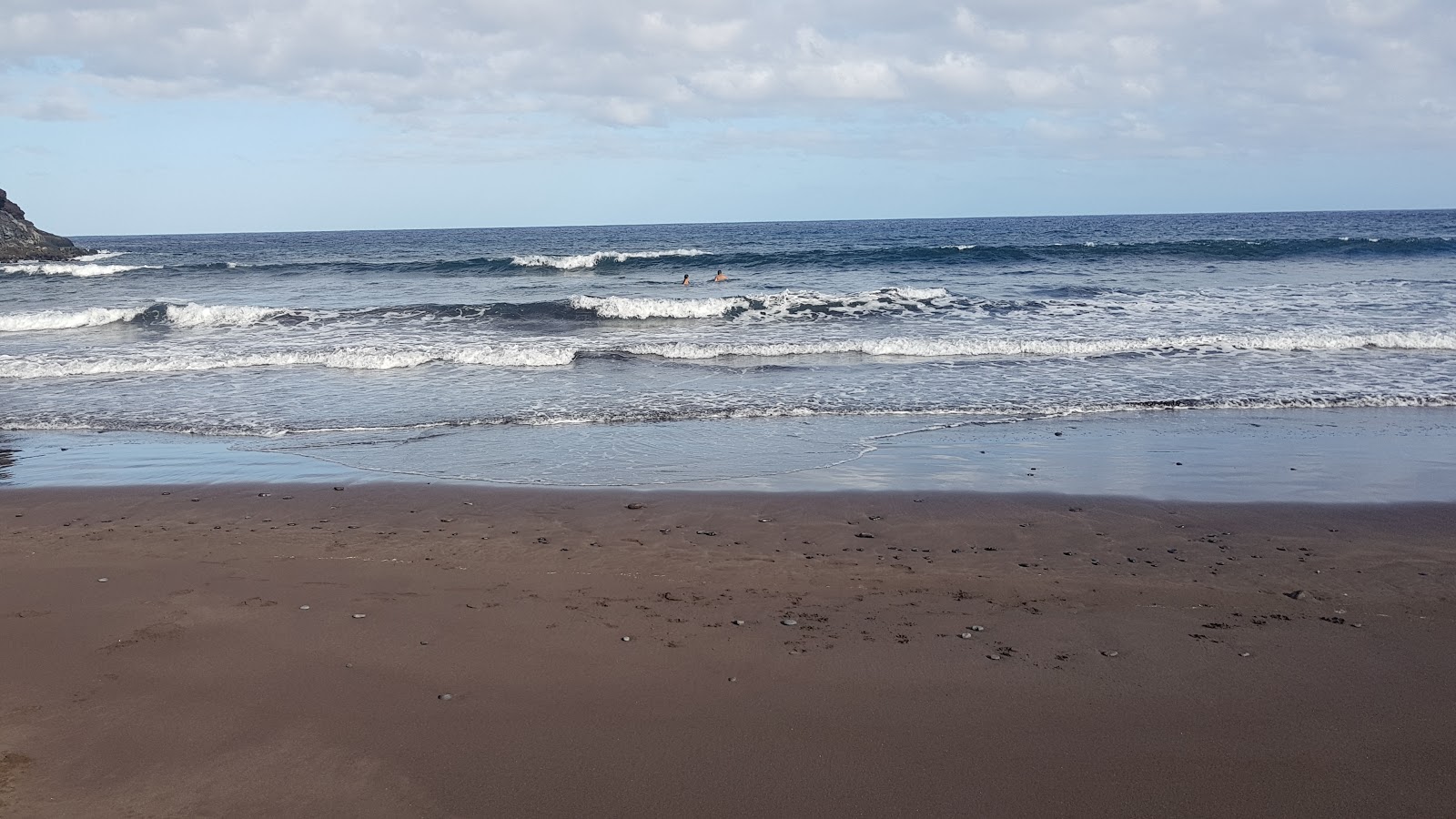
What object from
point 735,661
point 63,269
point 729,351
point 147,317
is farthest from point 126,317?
point 735,661

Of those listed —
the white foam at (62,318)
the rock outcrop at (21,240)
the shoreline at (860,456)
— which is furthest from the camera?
the rock outcrop at (21,240)

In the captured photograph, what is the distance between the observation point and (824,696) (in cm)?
425

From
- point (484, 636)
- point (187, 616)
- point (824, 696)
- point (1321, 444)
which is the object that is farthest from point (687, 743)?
point (1321, 444)

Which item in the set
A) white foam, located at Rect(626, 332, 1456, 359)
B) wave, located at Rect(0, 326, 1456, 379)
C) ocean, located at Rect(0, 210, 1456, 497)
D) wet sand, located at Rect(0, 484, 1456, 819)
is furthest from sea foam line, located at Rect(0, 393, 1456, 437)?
white foam, located at Rect(626, 332, 1456, 359)

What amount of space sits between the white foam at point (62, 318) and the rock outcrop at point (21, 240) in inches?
1178

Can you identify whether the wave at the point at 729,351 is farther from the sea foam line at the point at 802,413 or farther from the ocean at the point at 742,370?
the sea foam line at the point at 802,413

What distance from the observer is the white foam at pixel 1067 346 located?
15.0 metres

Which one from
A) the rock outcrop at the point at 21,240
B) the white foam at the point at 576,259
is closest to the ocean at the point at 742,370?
the white foam at the point at 576,259

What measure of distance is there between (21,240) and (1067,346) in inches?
2199

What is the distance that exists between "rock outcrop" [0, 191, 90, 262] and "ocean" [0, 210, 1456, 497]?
23218mm

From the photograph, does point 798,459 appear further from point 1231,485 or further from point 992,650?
point 992,650

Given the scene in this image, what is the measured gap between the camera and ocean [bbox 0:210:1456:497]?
9.56m

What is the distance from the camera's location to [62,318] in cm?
2314

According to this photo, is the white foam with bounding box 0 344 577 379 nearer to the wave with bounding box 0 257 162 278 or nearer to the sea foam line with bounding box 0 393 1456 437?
the sea foam line with bounding box 0 393 1456 437
